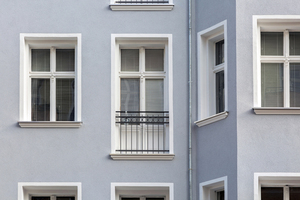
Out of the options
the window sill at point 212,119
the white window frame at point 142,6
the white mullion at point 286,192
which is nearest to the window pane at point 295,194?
the white mullion at point 286,192

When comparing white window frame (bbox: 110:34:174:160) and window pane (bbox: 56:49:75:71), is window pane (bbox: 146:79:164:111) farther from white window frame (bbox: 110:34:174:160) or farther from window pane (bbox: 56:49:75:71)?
window pane (bbox: 56:49:75:71)

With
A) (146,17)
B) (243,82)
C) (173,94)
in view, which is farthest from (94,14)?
(243,82)

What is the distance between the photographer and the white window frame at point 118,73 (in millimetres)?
16938

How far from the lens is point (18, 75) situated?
17344 millimetres

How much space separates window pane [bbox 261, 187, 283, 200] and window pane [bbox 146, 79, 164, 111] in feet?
10.2

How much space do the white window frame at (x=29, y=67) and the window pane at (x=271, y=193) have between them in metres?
Result: 4.18

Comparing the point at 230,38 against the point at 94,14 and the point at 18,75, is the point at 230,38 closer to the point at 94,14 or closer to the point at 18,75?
the point at 94,14

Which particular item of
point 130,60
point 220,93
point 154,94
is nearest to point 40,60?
point 130,60

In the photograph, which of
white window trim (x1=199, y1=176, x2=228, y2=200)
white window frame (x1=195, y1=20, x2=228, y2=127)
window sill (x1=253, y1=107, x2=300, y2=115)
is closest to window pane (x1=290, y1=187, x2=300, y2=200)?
white window trim (x1=199, y1=176, x2=228, y2=200)

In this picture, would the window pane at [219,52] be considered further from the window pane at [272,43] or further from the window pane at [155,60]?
the window pane at [155,60]

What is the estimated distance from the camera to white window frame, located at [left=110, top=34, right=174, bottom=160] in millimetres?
16938

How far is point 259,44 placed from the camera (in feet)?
54.2

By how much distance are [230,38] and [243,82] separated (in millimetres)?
1008

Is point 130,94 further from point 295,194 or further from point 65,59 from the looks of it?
point 295,194
